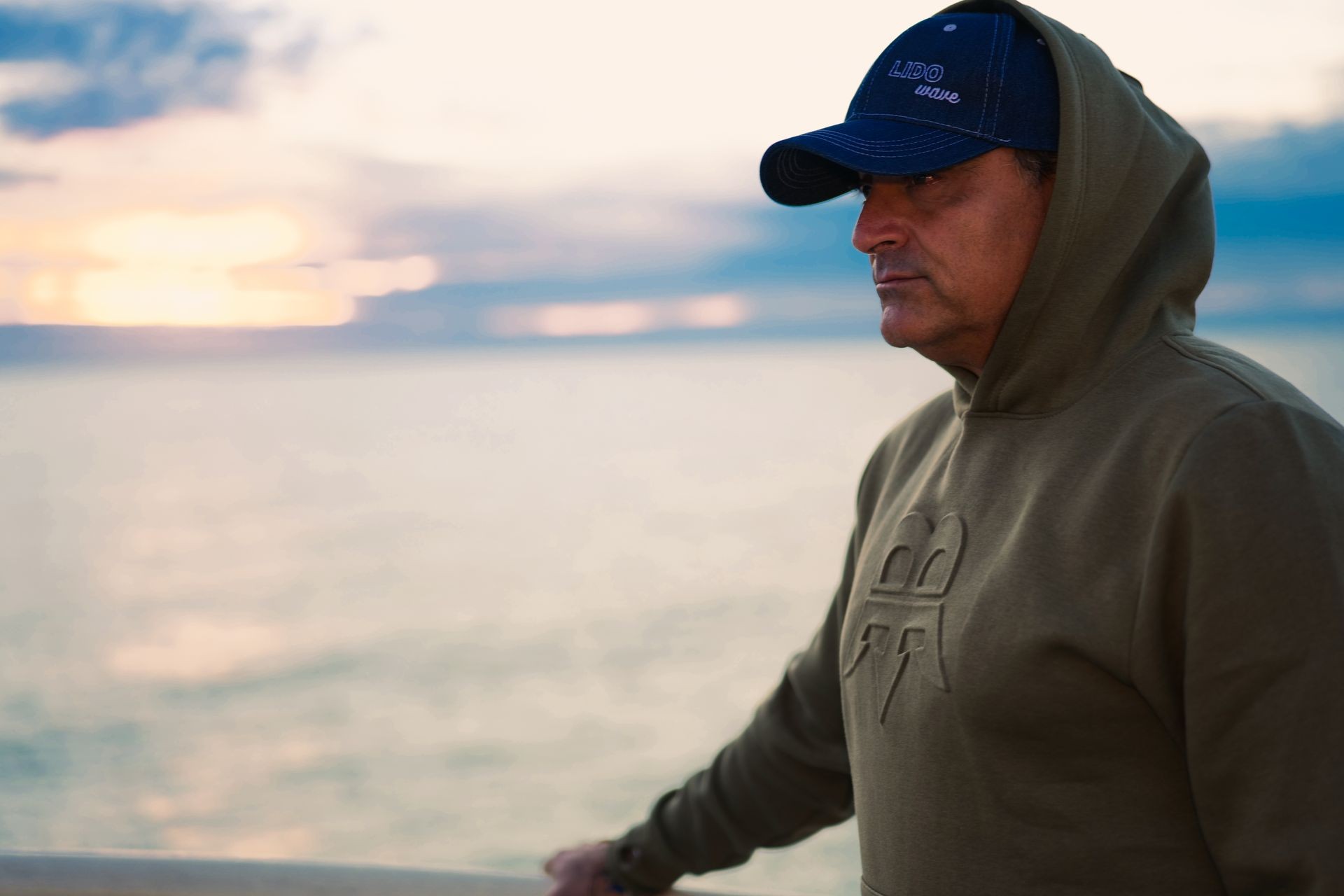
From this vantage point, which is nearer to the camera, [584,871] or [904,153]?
[904,153]

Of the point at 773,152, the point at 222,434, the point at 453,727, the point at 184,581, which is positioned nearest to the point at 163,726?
the point at 453,727

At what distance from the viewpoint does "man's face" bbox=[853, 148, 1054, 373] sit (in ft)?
4.59

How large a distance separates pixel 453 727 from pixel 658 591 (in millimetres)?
5438

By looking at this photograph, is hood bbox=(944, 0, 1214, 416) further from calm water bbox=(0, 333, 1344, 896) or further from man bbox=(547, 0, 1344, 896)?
calm water bbox=(0, 333, 1344, 896)

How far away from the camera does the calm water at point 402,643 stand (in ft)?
38.5

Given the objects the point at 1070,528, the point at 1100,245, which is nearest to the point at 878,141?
the point at 1100,245

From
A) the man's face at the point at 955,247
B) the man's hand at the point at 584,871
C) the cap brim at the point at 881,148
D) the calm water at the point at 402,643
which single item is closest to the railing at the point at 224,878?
the man's hand at the point at 584,871

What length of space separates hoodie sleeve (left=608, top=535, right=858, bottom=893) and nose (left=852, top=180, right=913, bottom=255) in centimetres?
A: 45

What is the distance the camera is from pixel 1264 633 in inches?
42.3

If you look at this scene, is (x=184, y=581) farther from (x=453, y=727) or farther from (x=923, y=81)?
(x=923, y=81)

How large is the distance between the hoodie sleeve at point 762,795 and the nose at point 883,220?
446mm

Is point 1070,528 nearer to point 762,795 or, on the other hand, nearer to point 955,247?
point 955,247

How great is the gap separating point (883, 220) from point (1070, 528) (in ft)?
1.38

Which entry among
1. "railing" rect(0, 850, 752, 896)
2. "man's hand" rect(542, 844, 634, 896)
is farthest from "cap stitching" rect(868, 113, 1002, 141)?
"man's hand" rect(542, 844, 634, 896)
